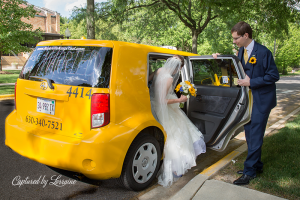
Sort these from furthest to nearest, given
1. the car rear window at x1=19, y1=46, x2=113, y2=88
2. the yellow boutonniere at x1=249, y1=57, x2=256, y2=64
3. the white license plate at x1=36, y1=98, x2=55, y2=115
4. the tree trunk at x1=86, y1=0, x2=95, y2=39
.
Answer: the tree trunk at x1=86, y1=0, x2=95, y2=39, the yellow boutonniere at x1=249, y1=57, x2=256, y2=64, the white license plate at x1=36, y1=98, x2=55, y2=115, the car rear window at x1=19, y1=46, x2=113, y2=88

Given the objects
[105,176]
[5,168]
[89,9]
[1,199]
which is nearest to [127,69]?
[105,176]

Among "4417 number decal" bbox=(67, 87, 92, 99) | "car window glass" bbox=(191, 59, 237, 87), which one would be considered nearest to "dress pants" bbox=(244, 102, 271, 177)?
"car window glass" bbox=(191, 59, 237, 87)

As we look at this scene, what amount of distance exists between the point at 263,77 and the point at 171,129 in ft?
4.38

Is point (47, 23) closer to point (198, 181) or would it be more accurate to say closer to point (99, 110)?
point (99, 110)

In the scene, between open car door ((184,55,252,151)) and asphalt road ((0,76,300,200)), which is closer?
asphalt road ((0,76,300,200))

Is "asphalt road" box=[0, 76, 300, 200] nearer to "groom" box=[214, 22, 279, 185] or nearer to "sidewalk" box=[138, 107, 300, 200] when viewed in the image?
"sidewalk" box=[138, 107, 300, 200]

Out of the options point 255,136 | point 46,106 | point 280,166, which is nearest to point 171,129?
point 255,136

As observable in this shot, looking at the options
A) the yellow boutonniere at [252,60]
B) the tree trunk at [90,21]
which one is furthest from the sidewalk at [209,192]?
the tree trunk at [90,21]

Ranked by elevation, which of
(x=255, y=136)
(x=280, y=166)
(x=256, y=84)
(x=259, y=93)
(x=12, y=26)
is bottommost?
(x=280, y=166)

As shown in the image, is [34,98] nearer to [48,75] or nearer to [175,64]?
[48,75]

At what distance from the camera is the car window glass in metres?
3.50

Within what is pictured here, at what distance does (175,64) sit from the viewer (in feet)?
10.8

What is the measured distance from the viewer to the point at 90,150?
7.61 ft

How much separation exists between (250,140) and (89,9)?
26.5ft
